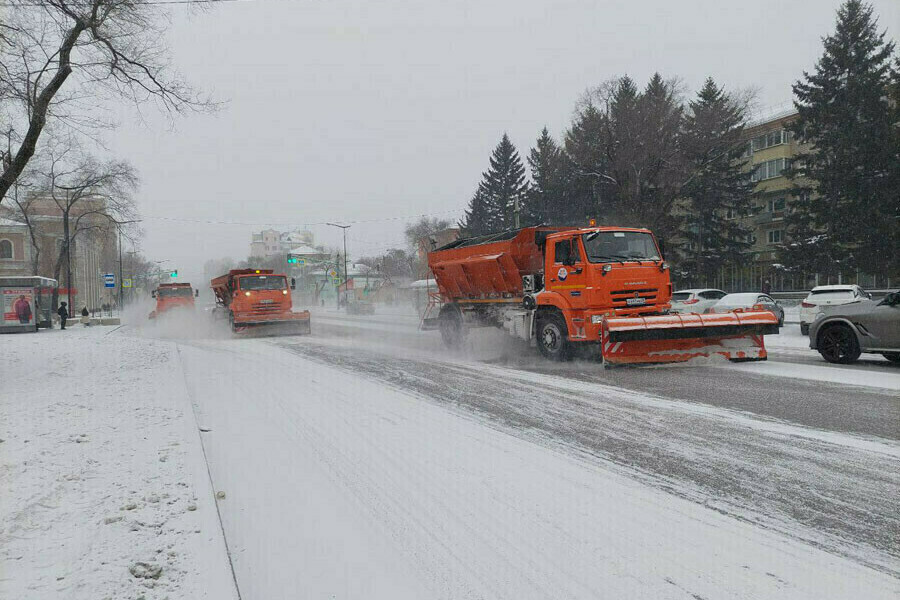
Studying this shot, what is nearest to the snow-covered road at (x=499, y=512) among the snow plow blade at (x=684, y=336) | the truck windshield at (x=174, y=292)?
the snow plow blade at (x=684, y=336)

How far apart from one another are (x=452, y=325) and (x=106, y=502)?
37.4 feet

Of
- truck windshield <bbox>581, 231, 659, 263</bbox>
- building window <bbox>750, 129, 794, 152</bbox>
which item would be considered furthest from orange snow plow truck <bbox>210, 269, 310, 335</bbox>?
building window <bbox>750, 129, 794, 152</bbox>

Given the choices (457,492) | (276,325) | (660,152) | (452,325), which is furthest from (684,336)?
(660,152)

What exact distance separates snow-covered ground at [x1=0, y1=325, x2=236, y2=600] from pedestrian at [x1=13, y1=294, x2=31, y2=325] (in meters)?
21.3

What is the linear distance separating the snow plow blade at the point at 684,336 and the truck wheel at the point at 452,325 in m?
5.15

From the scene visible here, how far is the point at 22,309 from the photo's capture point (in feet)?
83.0

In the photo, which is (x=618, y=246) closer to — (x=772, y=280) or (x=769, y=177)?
(x=772, y=280)

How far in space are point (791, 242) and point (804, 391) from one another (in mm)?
32949

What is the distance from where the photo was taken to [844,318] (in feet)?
Result: 34.6

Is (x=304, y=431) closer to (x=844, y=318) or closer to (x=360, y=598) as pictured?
(x=360, y=598)

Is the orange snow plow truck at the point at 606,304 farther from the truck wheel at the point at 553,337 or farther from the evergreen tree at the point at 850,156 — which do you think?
the evergreen tree at the point at 850,156

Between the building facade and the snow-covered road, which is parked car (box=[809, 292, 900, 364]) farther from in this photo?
the building facade

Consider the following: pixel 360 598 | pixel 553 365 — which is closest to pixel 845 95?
pixel 553 365

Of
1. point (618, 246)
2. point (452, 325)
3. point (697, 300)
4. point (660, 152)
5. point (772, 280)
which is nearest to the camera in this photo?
point (618, 246)
